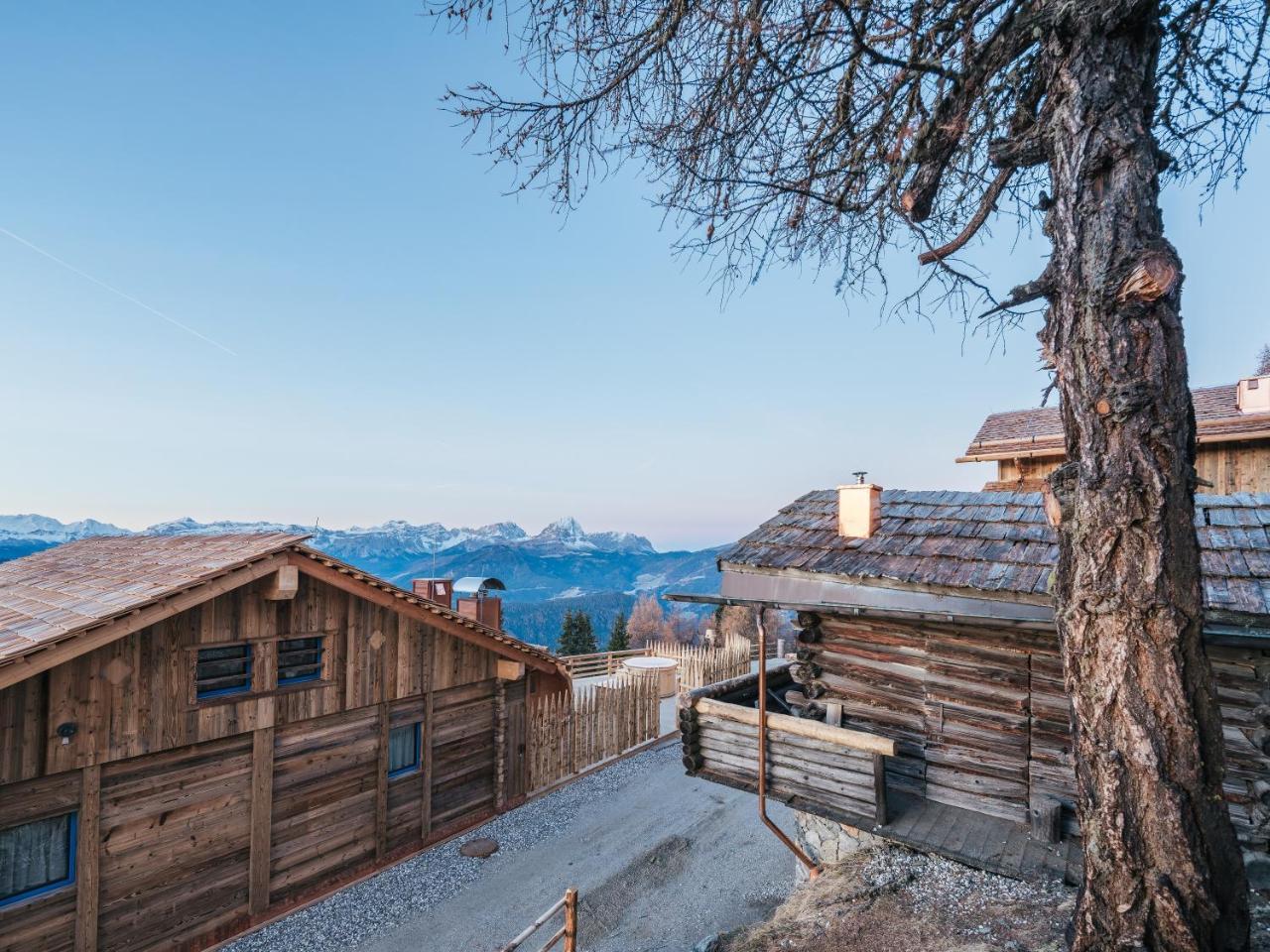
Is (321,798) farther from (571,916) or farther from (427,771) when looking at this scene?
(571,916)

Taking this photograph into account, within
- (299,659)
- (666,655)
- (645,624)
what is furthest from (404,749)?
(645,624)

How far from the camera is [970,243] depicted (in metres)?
4.86

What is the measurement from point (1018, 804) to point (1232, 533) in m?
3.45

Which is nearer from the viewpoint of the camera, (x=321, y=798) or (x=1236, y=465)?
(x=321, y=798)

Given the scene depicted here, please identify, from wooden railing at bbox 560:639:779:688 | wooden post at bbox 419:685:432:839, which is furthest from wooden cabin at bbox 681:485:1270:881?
wooden railing at bbox 560:639:779:688

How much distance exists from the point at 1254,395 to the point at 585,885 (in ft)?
57.8

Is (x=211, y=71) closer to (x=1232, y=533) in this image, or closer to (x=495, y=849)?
(x=495, y=849)

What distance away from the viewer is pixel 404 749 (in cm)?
1046

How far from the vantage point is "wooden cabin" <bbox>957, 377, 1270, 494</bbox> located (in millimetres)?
12664

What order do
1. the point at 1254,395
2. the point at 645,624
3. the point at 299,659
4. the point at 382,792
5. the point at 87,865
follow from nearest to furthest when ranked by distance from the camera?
1. the point at 87,865
2. the point at 299,659
3. the point at 382,792
4. the point at 1254,395
5. the point at 645,624

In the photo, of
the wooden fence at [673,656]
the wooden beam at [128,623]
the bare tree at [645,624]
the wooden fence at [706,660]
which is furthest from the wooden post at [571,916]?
the bare tree at [645,624]

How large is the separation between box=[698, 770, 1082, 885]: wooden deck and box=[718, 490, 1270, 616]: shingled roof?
237 cm

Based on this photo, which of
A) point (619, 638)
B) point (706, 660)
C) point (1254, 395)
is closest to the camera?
point (1254, 395)

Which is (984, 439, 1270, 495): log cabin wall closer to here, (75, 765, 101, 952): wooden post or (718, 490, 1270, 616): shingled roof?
(718, 490, 1270, 616): shingled roof
